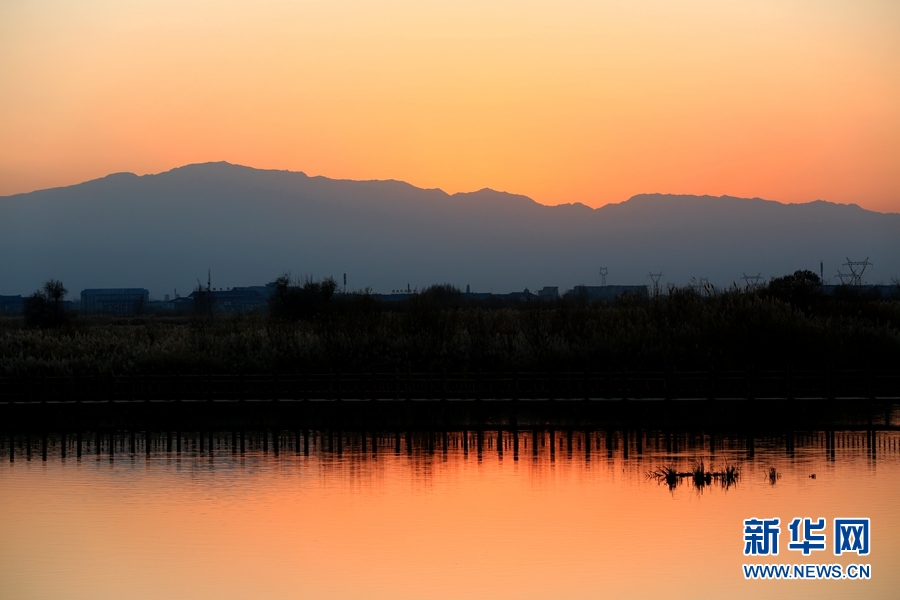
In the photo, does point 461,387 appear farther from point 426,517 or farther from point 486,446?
point 426,517

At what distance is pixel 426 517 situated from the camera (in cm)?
1862

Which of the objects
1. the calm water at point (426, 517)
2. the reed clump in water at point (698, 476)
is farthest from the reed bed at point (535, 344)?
the reed clump in water at point (698, 476)

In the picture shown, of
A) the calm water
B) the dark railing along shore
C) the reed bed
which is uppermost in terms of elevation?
the reed bed

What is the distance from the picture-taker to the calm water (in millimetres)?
14555

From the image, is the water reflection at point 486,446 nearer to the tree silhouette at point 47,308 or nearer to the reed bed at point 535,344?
the reed bed at point 535,344

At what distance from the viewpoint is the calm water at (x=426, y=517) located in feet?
47.8

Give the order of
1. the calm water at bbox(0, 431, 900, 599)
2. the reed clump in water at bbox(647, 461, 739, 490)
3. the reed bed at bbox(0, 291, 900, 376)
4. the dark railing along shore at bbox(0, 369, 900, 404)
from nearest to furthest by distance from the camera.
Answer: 1. the calm water at bbox(0, 431, 900, 599)
2. the reed clump in water at bbox(647, 461, 739, 490)
3. the dark railing along shore at bbox(0, 369, 900, 404)
4. the reed bed at bbox(0, 291, 900, 376)

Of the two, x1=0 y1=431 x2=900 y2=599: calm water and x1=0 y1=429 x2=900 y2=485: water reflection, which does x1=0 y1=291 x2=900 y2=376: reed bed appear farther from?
x1=0 y1=431 x2=900 y2=599: calm water

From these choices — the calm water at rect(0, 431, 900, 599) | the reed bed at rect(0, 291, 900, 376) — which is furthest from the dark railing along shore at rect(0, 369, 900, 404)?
the calm water at rect(0, 431, 900, 599)

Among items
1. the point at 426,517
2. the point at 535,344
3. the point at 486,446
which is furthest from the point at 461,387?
the point at 426,517

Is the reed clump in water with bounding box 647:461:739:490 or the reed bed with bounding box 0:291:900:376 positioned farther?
the reed bed with bounding box 0:291:900:376

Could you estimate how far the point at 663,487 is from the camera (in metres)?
21.2

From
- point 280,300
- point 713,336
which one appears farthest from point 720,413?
point 280,300

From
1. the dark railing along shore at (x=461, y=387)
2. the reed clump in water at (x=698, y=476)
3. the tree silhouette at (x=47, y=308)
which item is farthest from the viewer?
the tree silhouette at (x=47, y=308)
